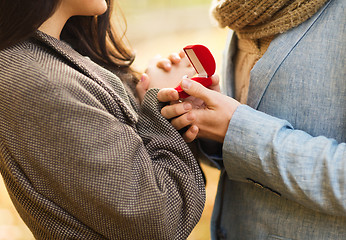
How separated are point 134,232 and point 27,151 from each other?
0.99 ft

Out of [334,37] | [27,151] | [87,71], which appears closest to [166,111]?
[87,71]

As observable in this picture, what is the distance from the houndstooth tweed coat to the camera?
2.50 ft

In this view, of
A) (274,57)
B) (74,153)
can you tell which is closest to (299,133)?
(274,57)

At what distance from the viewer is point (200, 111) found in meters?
0.97

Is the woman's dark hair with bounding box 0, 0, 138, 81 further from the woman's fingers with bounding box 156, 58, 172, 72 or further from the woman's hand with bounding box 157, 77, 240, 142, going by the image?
the woman's hand with bounding box 157, 77, 240, 142

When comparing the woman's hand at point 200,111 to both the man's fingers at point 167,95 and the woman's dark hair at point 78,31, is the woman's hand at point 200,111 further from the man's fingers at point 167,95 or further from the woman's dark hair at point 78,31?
the woman's dark hair at point 78,31

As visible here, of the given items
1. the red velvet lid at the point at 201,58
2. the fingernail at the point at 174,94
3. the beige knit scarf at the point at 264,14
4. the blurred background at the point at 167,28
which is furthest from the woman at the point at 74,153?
the blurred background at the point at 167,28

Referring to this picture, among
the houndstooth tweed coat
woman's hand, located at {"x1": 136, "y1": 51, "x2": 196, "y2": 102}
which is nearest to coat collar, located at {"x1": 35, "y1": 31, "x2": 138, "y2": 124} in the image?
the houndstooth tweed coat

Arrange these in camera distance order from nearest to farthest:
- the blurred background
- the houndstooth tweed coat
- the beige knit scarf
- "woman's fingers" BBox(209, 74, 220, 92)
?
the houndstooth tweed coat, the beige knit scarf, "woman's fingers" BBox(209, 74, 220, 92), the blurred background

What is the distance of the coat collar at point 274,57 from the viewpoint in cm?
92

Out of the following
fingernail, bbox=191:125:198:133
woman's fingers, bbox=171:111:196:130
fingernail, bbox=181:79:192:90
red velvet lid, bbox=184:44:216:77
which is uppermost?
red velvet lid, bbox=184:44:216:77

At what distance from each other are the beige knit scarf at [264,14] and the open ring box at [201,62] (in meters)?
0.16

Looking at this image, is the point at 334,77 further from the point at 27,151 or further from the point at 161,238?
the point at 27,151

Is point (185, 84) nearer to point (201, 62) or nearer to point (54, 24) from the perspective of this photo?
point (201, 62)
